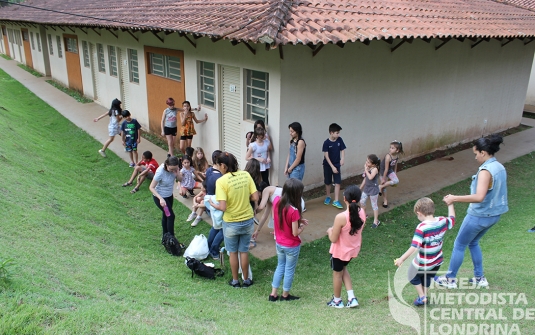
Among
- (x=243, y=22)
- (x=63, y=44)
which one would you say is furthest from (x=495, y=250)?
(x=63, y=44)

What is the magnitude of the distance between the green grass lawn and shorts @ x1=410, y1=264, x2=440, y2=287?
29cm

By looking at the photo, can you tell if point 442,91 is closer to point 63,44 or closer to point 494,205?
point 494,205

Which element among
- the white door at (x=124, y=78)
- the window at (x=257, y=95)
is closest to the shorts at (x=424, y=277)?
the window at (x=257, y=95)

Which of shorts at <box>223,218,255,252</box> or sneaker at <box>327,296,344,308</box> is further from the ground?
shorts at <box>223,218,255,252</box>

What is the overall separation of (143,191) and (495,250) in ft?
20.1

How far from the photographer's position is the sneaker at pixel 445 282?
4.61 meters

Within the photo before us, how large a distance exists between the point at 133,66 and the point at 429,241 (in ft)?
37.1

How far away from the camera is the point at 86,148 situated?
1115 centimetres

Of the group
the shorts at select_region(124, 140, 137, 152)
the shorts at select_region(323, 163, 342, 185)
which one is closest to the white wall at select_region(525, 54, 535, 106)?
the shorts at select_region(323, 163, 342, 185)

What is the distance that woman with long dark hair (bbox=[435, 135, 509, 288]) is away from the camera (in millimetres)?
4230

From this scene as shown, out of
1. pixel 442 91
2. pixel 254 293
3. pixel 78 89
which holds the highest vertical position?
pixel 442 91

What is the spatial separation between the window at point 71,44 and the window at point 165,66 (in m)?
7.85

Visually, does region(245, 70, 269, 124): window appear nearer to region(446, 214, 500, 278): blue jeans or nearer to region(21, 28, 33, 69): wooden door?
region(446, 214, 500, 278): blue jeans

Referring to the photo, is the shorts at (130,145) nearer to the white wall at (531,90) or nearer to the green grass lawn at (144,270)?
the green grass lawn at (144,270)
